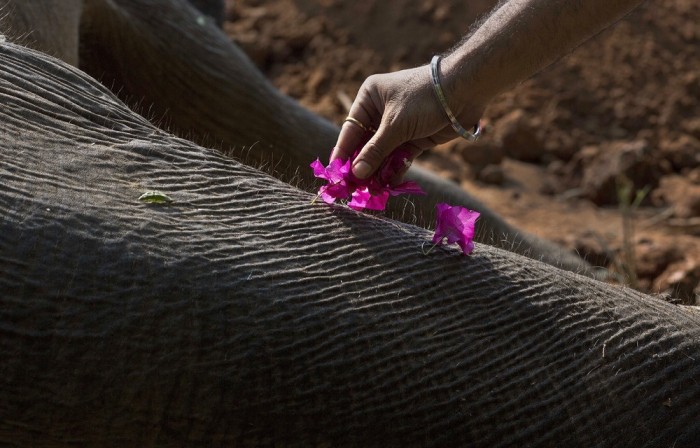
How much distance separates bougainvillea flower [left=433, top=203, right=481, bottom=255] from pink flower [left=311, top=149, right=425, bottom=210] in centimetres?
13

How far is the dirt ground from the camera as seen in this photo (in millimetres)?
4199

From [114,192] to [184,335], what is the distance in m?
0.23

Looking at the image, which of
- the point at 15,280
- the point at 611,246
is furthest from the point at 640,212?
the point at 15,280

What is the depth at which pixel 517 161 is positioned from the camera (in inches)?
191

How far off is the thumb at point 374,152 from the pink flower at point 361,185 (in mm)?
16

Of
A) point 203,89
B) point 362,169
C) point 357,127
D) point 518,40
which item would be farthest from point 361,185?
point 203,89

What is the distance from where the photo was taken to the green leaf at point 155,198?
163 centimetres

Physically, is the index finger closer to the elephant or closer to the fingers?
the fingers

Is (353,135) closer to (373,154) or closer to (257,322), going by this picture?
(373,154)

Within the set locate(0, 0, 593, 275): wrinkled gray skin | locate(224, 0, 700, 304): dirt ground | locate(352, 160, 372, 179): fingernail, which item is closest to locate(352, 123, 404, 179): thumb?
locate(352, 160, 372, 179): fingernail

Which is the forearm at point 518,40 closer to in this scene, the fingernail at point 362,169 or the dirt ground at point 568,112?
the fingernail at point 362,169

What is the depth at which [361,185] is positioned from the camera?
1.88 metres

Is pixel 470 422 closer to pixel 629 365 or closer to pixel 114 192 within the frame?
pixel 629 365

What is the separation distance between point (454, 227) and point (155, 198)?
429mm
